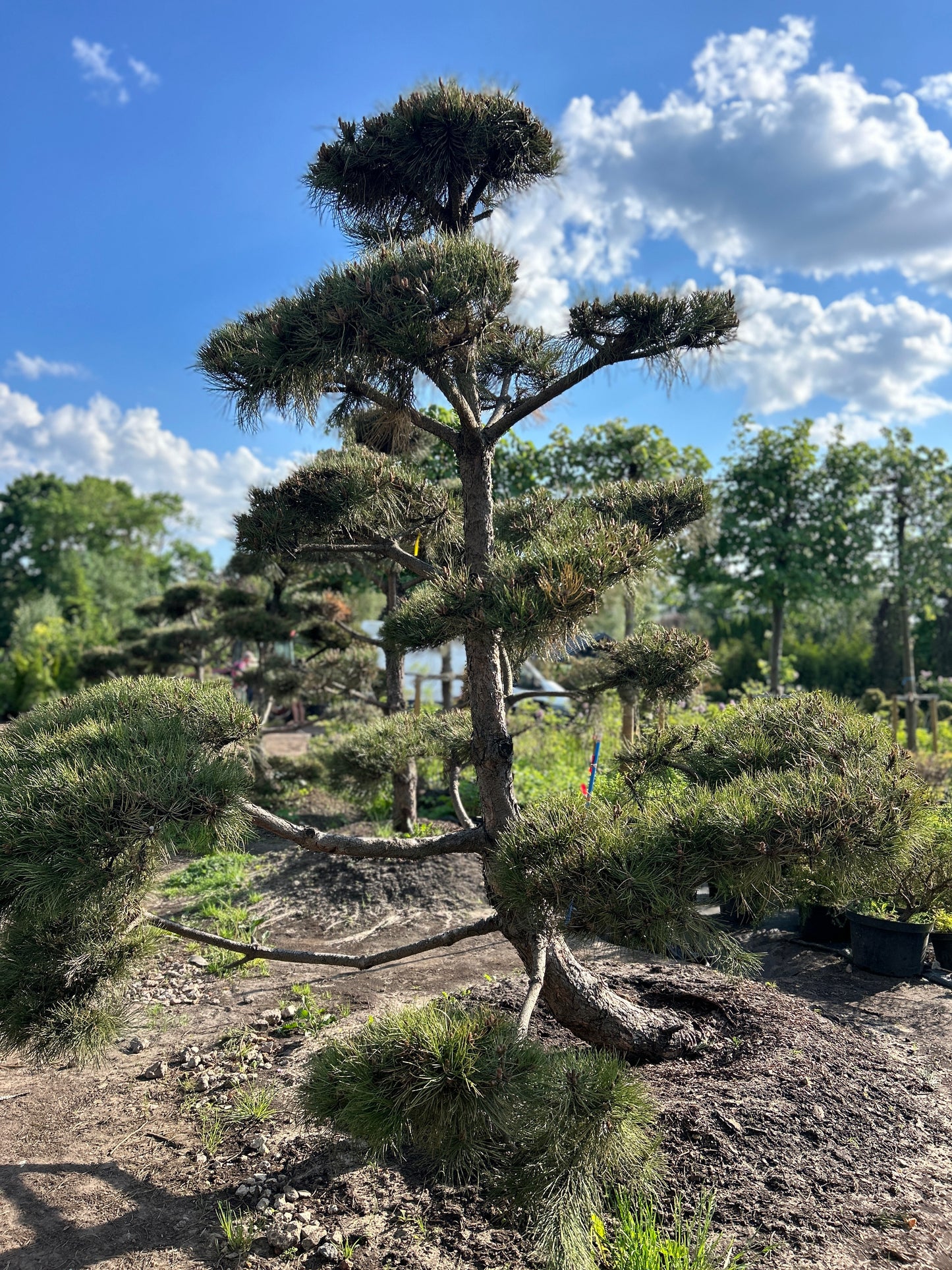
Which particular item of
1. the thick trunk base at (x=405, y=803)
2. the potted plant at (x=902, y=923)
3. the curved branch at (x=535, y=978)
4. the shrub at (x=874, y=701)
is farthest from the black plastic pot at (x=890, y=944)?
the shrub at (x=874, y=701)

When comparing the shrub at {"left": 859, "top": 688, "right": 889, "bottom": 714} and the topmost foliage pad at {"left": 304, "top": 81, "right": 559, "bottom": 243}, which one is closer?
the topmost foliage pad at {"left": 304, "top": 81, "right": 559, "bottom": 243}

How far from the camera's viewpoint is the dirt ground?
7.22 feet

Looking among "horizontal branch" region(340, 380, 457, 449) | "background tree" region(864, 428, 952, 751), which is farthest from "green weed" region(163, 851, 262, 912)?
"background tree" region(864, 428, 952, 751)

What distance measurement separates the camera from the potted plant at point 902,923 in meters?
3.81

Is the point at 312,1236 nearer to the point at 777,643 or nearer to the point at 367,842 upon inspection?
the point at 367,842

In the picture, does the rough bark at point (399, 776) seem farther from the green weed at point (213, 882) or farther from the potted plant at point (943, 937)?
the potted plant at point (943, 937)

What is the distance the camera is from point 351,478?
3424mm

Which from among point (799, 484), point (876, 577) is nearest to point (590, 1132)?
point (799, 484)

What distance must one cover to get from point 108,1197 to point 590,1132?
161 centimetres

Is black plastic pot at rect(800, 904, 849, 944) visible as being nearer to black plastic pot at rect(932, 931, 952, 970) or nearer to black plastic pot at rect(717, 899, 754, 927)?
black plastic pot at rect(717, 899, 754, 927)

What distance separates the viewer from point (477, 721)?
290 cm

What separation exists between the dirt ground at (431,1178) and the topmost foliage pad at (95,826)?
1.60ft

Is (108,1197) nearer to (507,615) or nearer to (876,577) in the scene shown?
(507,615)

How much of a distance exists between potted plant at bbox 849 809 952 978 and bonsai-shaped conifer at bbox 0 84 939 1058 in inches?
58.8
